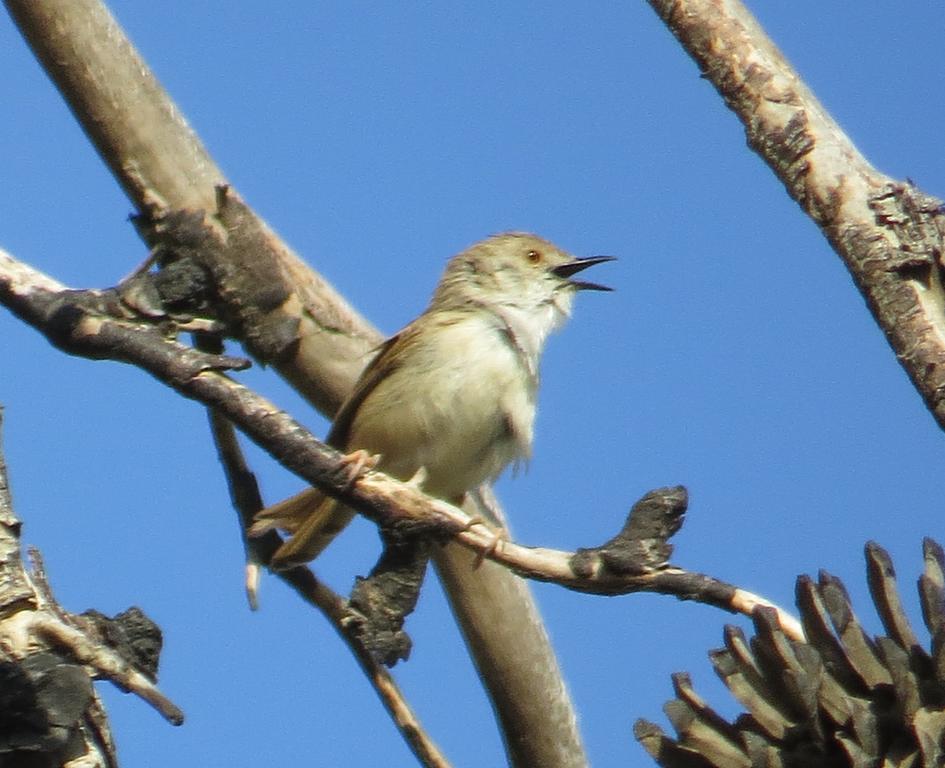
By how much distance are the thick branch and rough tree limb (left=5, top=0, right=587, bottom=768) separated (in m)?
1.71

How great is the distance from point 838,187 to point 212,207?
216 cm

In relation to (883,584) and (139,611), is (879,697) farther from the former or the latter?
(139,611)

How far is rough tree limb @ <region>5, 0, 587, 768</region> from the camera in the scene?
4.61 m

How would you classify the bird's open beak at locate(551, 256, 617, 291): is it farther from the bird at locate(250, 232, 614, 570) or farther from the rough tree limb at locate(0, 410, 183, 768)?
→ the rough tree limb at locate(0, 410, 183, 768)

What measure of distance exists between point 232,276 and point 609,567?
199cm

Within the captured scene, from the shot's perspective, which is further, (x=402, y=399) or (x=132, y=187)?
(x=402, y=399)

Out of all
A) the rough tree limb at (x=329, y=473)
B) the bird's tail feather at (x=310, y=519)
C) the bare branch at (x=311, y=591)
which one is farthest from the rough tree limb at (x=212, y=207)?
the rough tree limb at (x=329, y=473)

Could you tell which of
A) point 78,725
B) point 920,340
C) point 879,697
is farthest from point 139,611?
point 920,340

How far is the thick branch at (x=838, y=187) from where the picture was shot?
3088 millimetres

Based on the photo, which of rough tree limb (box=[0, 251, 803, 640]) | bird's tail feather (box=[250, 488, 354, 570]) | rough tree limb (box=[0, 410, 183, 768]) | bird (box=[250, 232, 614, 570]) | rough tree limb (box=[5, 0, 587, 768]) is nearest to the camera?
rough tree limb (box=[0, 410, 183, 768])

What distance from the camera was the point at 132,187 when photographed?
15.6 feet

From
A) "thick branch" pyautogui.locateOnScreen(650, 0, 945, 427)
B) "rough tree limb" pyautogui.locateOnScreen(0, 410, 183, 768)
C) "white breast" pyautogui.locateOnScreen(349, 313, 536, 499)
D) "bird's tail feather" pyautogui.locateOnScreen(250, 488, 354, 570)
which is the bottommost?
"rough tree limb" pyautogui.locateOnScreen(0, 410, 183, 768)

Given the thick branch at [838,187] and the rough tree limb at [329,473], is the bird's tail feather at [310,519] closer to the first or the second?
the rough tree limb at [329,473]

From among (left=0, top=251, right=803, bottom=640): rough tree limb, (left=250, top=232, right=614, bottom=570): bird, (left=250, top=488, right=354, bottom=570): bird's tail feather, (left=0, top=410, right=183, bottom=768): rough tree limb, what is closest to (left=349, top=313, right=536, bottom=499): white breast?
(left=250, top=232, right=614, bottom=570): bird
